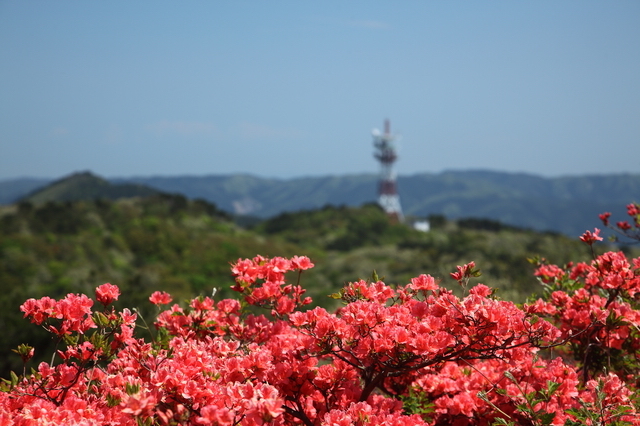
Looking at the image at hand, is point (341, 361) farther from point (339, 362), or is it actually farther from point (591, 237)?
point (591, 237)

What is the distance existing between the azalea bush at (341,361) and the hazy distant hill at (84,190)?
4086 inches

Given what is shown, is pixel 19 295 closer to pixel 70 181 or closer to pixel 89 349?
pixel 89 349

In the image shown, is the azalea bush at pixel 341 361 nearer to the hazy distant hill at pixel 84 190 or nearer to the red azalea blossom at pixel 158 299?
the red azalea blossom at pixel 158 299

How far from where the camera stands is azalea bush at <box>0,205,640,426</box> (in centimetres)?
216

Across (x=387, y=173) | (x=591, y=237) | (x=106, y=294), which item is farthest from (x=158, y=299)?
(x=387, y=173)

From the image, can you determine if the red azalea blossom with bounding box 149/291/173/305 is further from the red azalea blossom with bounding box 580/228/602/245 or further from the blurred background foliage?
the blurred background foliage

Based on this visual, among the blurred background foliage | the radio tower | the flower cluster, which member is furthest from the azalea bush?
the radio tower

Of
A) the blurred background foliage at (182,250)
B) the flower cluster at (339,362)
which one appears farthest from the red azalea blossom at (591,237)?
the blurred background foliage at (182,250)

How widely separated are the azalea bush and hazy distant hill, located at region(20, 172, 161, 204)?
103785mm

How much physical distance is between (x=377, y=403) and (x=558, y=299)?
1441 millimetres

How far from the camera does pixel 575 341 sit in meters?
3.50

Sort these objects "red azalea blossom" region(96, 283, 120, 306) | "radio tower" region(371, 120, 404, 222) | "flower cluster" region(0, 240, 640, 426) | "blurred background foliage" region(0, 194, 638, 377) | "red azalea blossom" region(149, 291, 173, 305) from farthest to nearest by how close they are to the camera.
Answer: "radio tower" region(371, 120, 404, 222), "blurred background foliage" region(0, 194, 638, 377), "red azalea blossom" region(149, 291, 173, 305), "red azalea blossom" region(96, 283, 120, 306), "flower cluster" region(0, 240, 640, 426)

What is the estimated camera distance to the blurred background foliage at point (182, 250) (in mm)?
28641

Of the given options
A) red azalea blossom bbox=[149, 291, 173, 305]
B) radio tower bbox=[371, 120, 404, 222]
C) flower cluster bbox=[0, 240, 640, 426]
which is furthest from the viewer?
radio tower bbox=[371, 120, 404, 222]
